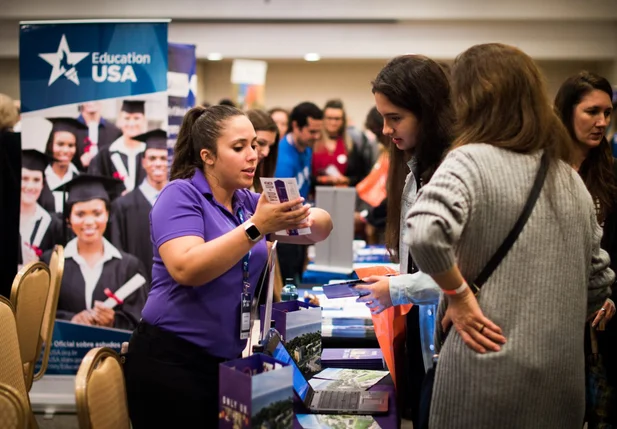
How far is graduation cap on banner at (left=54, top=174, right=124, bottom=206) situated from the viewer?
420cm

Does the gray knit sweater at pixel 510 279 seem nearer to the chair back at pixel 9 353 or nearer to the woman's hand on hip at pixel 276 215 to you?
the woman's hand on hip at pixel 276 215

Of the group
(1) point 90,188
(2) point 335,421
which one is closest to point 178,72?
(1) point 90,188

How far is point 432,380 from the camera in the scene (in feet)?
5.74

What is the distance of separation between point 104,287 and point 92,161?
30.7 inches

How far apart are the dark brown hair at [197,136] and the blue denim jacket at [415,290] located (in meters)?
0.61

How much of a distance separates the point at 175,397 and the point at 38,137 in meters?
2.79

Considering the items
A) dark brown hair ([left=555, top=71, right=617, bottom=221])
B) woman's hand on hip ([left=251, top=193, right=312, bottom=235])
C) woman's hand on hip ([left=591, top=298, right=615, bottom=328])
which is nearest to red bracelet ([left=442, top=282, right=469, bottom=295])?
woman's hand on hip ([left=251, top=193, right=312, bottom=235])

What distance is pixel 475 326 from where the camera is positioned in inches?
63.1

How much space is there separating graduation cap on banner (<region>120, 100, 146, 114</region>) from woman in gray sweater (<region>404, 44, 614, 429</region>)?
293cm

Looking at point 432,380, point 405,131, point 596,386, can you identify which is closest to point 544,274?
point 432,380

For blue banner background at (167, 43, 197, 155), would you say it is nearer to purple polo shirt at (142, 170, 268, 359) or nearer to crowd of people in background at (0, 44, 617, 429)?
crowd of people in background at (0, 44, 617, 429)

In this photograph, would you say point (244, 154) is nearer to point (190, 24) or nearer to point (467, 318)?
point (467, 318)

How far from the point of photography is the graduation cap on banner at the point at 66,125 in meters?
4.19

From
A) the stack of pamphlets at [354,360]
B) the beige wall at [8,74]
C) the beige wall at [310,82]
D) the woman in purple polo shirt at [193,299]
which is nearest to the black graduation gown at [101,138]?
the stack of pamphlets at [354,360]
